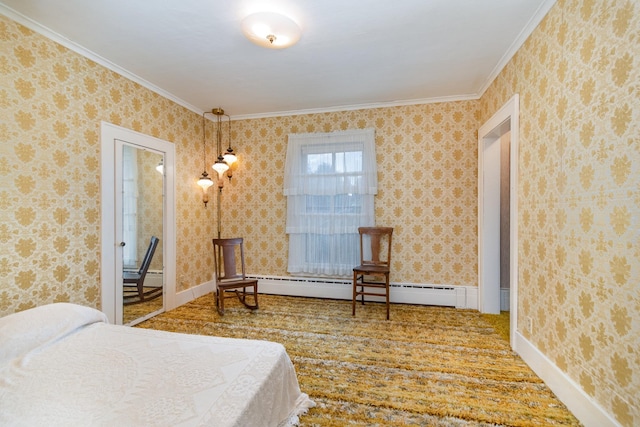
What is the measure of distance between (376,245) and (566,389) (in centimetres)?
218

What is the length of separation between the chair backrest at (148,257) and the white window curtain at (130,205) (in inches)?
3.9

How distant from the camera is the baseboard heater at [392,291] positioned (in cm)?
352

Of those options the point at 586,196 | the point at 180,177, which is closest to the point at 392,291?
the point at 586,196

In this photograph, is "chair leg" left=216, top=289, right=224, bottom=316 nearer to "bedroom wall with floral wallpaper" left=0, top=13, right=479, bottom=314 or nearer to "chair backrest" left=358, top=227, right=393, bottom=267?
"bedroom wall with floral wallpaper" left=0, top=13, right=479, bottom=314

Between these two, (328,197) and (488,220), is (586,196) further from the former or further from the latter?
(328,197)

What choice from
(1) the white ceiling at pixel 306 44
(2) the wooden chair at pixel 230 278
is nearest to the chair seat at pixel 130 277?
(2) the wooden chair at pixel 230 278

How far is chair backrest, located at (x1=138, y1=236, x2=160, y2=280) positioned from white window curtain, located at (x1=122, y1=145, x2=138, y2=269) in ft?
0.32

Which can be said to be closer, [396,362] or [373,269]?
[396,362]

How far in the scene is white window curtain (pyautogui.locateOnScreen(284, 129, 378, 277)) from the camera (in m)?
3.80

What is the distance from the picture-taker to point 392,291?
373cm

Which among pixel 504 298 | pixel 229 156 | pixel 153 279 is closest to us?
pixel 153 279

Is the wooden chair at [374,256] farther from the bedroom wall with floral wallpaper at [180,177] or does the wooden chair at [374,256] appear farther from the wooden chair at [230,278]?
the wooden chair at [230,278]

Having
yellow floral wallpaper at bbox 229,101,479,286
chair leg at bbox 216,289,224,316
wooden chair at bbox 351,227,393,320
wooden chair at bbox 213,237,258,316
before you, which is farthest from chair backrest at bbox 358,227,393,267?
chair leg at bbox 216,289,224,316

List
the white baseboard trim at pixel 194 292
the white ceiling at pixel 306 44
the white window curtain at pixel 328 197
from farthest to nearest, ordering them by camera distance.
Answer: the white window curtain at pixel 328 197 < the white baseboard trim at pixel 194 292 < the white ceiling at pixel 306 44
